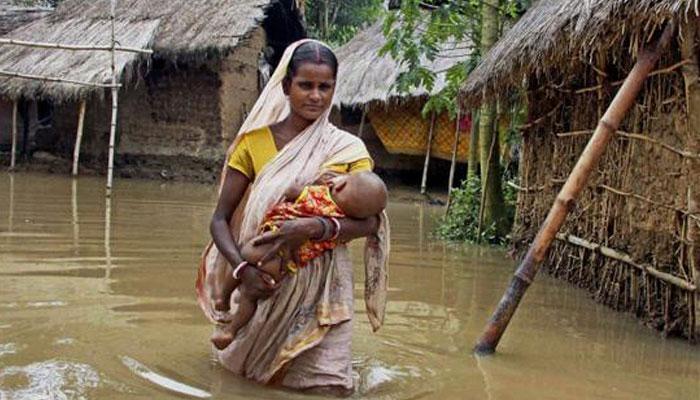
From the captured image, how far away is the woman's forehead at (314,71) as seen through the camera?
3180 millimetres

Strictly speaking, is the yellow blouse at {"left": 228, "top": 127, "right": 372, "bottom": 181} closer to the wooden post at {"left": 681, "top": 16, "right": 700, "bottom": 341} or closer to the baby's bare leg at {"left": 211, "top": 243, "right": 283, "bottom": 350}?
the baby's bare leg at {"left": 211, "top": 243, "right": 283, "bottom": 350}

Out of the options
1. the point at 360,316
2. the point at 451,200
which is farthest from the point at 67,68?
the point at 360,316

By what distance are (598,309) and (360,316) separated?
1.64 m

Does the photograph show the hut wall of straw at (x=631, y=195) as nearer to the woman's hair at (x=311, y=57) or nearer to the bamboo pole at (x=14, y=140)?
the woman's hair at (x=311, y=57)

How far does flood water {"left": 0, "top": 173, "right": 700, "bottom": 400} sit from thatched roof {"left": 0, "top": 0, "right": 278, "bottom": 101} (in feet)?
24.2

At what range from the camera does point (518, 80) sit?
671 cm

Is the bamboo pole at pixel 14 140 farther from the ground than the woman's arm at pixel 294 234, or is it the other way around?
the woman's arm at pixel 294 234

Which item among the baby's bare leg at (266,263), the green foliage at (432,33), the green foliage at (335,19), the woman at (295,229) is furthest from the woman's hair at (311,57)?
the green foliage at (335,19)

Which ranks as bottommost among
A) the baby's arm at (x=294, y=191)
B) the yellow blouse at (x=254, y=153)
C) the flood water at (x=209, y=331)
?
the flood water at (x=209, y=331)

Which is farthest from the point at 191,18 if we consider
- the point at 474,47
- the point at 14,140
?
the point at 474,47

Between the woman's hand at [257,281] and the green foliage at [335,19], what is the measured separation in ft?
66.5

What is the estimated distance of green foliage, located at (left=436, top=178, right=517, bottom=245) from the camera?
890 cm

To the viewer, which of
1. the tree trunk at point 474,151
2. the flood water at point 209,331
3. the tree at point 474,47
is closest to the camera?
the flood water at point 209,331

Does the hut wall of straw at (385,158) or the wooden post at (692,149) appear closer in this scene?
the wooden post at (692,149)
